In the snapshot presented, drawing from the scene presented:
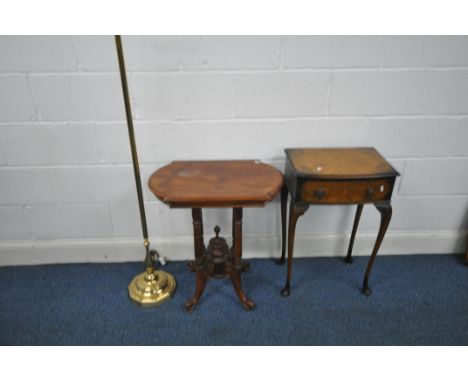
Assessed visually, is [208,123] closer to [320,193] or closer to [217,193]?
[217,193]

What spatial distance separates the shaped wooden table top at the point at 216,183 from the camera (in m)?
1.43

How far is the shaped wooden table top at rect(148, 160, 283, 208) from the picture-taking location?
1434mm

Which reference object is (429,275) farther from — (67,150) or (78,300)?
(67,150)

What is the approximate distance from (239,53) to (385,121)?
868 millimetres

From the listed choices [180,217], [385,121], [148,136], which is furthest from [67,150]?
[385,121]

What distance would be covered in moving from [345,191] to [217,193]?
0.59 meters

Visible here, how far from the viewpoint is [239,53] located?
64.7 inches

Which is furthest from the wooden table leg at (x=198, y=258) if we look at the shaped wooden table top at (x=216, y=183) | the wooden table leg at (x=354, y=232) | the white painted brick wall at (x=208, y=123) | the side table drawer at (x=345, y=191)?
the wooden table leg at (x=354, y=232)

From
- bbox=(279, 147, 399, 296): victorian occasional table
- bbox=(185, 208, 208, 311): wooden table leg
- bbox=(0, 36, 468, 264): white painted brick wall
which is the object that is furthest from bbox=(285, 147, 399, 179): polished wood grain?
bbox=(185, 208, 208, 311): wooden table leg

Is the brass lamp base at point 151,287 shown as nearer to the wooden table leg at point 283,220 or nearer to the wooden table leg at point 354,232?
the wooden table leg at point 283,220

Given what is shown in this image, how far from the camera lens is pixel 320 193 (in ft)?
5.08

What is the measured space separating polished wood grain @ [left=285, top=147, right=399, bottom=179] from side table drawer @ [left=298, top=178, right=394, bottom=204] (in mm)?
32

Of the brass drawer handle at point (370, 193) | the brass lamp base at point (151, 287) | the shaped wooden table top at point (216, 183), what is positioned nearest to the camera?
the shaped wooden table top at point (216, 183)

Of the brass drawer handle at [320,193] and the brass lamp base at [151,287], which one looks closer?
the brass drawer handle at [320,193]
